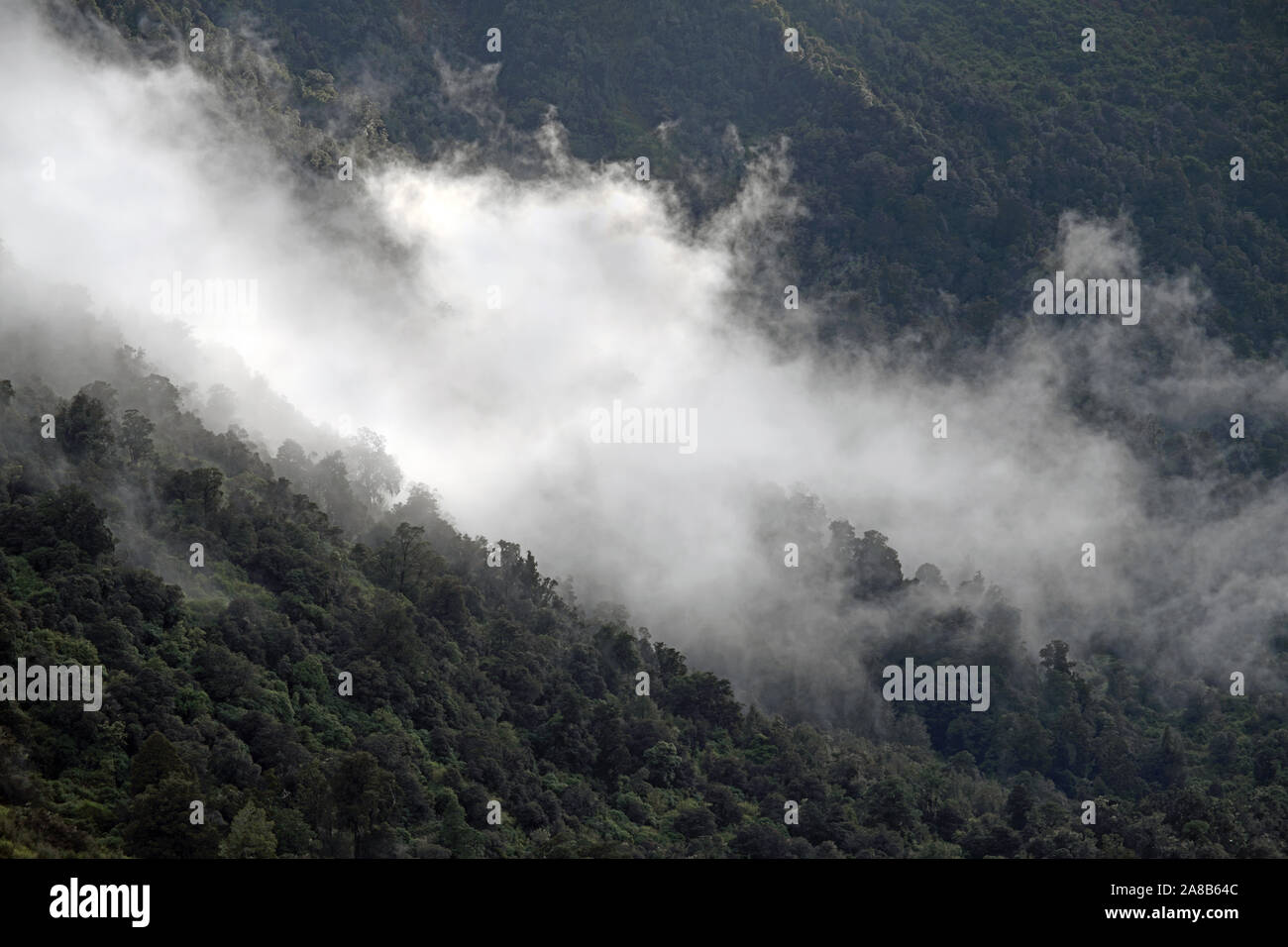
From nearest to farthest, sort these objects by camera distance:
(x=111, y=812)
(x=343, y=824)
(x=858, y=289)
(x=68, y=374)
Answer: (x=111, y=812) < (x=343, y=824) < (x=68, y=374) < (x=858, y=289)

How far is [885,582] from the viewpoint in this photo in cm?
13650

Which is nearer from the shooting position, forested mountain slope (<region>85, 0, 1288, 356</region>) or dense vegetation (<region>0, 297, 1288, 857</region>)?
dense vegetation (<region>0, 297, 1288, 857</region>)

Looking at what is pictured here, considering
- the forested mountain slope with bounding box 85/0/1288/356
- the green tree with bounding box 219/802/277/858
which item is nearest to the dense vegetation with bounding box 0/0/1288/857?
the green tree with bounding box 219/802/277/858

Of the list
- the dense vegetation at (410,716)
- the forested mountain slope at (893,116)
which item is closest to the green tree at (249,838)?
the dense vegetation at (410,716)

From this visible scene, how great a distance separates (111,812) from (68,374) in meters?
44.1

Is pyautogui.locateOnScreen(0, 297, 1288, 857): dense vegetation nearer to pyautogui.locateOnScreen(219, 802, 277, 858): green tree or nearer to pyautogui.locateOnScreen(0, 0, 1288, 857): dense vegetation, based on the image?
pyautogui.locateOnScreen(219, 802, 277, 858): green tree

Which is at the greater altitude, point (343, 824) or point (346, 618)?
point (346, 618)

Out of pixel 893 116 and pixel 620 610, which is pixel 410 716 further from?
pixel 893 116

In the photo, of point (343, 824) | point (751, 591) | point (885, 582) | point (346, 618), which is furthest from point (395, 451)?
point (343, 824)

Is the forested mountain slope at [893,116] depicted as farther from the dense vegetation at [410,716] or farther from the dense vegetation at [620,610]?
the dense vegetation at [410,716]

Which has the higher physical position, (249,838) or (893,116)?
(893,116)

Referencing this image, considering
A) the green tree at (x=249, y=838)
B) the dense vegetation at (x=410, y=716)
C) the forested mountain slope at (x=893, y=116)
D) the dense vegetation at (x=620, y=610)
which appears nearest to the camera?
the green tree at (x=249, y=838)

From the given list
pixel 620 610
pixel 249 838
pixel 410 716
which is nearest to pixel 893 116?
pixel 620 610

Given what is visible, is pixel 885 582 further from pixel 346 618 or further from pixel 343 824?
pixel 343 824
